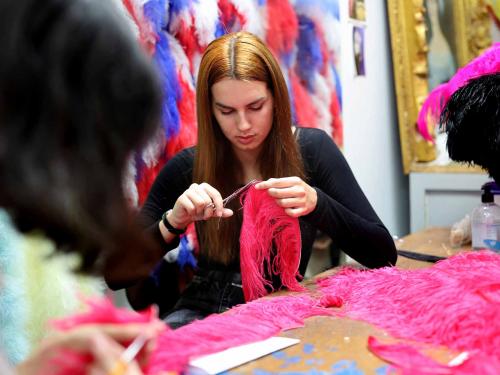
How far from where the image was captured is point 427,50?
2.67 metres

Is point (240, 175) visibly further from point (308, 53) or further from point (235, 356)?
point (308, 53)

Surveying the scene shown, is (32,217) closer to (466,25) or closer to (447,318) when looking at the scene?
(447,318)

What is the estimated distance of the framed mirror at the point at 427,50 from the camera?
8.37 feet

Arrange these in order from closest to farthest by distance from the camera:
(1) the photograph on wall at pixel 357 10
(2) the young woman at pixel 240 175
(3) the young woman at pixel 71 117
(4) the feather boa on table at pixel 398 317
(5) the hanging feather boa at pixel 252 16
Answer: (3) the young woman at pixel 71 117 < (4) the feather boa on table at pixel 398 317 < (2) the young woman at pixel 240 175 < (5) the hanging feather boa at pixel 252 16 < (1) the photograph on wall at pixel 357 10

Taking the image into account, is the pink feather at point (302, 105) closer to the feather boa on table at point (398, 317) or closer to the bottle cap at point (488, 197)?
the bottle cap at point (488, 197)

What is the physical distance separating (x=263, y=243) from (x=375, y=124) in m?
1.67

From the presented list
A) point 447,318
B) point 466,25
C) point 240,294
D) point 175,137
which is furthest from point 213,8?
point 466,25

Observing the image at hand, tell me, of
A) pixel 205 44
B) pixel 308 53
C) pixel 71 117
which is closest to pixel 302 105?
pixel 308 53

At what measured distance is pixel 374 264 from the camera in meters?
1.30

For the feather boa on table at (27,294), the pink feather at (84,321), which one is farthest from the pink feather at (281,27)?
the pink feather at (84,321)

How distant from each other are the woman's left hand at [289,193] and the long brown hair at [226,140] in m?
0.19

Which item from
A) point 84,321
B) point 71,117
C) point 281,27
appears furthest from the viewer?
point 281,27

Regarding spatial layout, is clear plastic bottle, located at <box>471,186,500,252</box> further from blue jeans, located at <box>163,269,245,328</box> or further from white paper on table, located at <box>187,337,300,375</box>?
white paper on table, located at <box>187,337,300,375</box>

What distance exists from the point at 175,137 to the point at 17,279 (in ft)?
2.12
